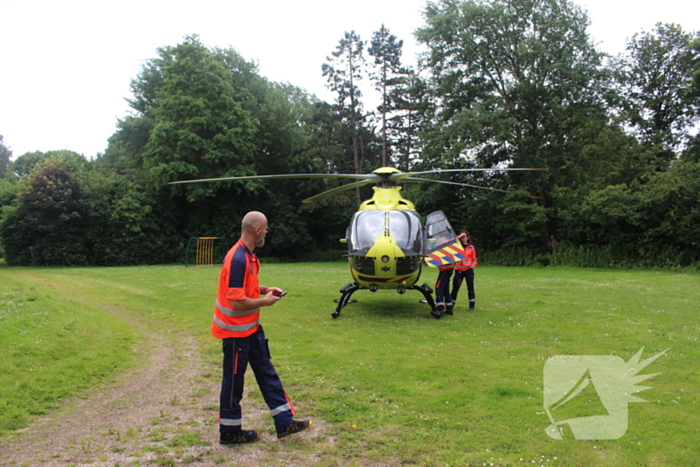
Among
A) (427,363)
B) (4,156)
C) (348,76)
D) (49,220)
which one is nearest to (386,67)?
(348,76)

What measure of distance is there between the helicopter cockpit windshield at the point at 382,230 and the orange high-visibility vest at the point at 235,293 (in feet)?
19.7

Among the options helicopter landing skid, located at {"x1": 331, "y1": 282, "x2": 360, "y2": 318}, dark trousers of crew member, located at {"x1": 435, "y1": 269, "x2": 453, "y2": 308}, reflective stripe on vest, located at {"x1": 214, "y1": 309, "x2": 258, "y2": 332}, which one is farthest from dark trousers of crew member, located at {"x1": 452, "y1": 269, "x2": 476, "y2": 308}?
reflective stripe on vest, located at {"x1": 214, "y1": 309, "x2": 258, "y2": 332}

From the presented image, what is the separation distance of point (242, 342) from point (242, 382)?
0.36m

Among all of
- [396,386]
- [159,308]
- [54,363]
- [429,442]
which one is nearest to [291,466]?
[429,442]

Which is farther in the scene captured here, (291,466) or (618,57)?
(618,57)

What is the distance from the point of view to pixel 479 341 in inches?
328

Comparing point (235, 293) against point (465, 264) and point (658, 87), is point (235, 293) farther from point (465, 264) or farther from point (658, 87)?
point (658, 87)

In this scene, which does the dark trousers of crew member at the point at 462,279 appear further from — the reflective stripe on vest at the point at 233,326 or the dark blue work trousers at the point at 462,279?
the reflective stripe on vest at the point at 233,326

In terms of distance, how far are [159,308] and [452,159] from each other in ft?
75.5

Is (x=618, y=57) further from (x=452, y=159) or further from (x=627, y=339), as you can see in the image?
(x=627, y=339)

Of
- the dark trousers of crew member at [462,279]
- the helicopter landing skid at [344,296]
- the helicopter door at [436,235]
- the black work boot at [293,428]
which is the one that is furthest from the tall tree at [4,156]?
the black work boot at [293,428]

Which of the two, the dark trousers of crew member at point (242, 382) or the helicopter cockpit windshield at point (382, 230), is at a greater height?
the helicopter cockpit windshield at point (382, 230)

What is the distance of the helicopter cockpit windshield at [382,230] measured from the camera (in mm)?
10391

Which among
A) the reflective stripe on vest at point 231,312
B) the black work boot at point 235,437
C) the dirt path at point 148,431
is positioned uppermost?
the reflective stripe on vest at point 231,312
